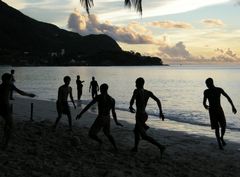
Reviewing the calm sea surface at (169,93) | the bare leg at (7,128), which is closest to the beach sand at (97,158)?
the bare leg at (7,128)

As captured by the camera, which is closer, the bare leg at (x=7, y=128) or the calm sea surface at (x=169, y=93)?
the bare leg at (x=7, y=128)

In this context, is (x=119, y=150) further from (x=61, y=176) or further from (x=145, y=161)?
(x=61, y=176)

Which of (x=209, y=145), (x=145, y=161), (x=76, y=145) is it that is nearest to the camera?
(x=145, y=161)

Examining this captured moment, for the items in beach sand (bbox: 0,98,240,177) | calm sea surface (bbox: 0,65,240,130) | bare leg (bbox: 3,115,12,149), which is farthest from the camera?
calm sea surface (bbox: 0,65,240,130)

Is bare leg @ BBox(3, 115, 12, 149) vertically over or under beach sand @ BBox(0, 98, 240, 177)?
over

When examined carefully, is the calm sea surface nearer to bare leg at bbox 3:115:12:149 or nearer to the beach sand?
the beach sand

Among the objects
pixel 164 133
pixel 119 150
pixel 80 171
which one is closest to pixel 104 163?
pixel 80 171

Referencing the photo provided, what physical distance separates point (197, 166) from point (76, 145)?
2643 millimetres

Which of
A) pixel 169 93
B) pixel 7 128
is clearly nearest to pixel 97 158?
pixel 7 128

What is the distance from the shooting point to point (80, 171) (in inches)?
301

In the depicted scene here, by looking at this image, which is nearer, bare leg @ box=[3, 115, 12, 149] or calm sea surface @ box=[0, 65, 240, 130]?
bare leg @ box=[3, 115, 12, 149]

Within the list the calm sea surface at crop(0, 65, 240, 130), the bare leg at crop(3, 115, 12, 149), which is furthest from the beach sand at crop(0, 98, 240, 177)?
the calm sea surface at crop(0, 65, 240, 130)

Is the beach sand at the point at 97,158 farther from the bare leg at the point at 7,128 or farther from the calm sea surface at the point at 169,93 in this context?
the calm sea surface at the point at 169,93

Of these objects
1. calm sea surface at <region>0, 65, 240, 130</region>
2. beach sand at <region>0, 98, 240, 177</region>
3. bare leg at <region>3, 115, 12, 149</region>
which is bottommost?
calm sea surface at <region>0, 65, 240, 130</region>
